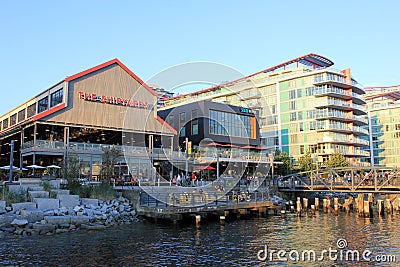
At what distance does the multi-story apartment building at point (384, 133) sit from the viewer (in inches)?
3460

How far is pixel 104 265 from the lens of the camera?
46.1ft

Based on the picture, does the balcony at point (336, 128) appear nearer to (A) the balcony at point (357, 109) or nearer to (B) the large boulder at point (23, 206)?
(A) the balcony at point (357, 109)

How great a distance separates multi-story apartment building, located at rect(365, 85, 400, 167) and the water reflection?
6966 centimetres

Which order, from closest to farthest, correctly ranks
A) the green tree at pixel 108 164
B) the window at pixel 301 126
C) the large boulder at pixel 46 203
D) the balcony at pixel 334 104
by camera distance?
1. the large boulder at pixel 46 203
2. the green tree at pixel 108 164
3. the balcony at pixel 334 104
4. the window at pixel 301 126

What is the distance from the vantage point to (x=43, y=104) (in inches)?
1720

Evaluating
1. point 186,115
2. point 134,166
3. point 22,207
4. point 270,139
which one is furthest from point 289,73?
point 22,207

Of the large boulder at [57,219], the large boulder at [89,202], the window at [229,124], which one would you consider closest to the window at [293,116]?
the window at [229,124]

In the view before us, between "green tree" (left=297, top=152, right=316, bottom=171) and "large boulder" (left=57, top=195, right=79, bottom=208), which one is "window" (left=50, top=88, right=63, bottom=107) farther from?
"green tree" (left=297, top=152, right=316, bottom=171)

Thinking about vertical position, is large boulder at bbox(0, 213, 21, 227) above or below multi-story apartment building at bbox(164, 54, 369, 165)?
below

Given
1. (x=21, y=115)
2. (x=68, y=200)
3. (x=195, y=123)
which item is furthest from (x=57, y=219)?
(x=195, y=123)

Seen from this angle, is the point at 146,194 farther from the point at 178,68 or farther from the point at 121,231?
the point at 178,68

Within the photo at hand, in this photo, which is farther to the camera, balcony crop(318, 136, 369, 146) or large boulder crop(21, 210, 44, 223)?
balcony crop(318, 136, 369, 146)

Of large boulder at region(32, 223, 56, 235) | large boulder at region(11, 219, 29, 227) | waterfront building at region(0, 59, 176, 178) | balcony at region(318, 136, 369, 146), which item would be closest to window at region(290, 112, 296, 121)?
balcony at region(318, 136, 369, 146)

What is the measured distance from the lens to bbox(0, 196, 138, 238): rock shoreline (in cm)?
2014
